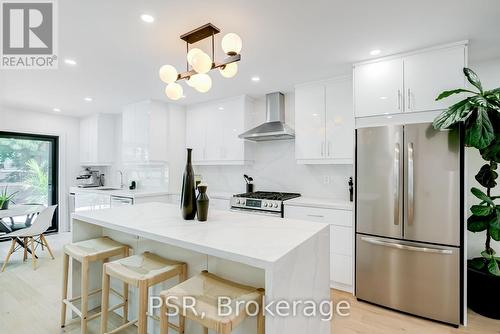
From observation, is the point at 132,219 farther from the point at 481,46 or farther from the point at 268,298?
the point at 481,46

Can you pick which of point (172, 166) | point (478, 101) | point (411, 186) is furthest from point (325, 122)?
point (172, 166)

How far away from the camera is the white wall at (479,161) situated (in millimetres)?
2506

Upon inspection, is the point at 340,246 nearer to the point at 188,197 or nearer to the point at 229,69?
the point at 188,197

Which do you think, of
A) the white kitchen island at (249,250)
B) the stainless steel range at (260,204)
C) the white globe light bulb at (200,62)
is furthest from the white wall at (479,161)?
the white globe light bulb at (200,62)

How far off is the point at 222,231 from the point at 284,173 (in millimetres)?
2397

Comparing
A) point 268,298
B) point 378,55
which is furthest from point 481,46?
point 268,298

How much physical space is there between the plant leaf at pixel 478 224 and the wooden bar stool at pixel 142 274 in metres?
2.43

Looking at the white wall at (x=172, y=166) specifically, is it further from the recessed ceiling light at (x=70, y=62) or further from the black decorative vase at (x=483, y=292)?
the black decorative vase at (x=483, y=292)

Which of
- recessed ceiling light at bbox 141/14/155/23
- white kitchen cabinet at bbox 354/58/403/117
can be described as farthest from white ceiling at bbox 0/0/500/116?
white kitchen cabinet at bbox 354/58/403/117

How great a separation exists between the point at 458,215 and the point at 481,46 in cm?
158

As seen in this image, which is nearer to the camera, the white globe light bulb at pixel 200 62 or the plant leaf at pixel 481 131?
the white globe light bulb at pixel 200 62

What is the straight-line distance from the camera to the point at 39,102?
4.12 m

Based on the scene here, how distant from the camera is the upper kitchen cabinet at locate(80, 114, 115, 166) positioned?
16.6 feet

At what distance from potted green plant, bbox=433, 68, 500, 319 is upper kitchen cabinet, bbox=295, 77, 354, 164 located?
3.30ft
